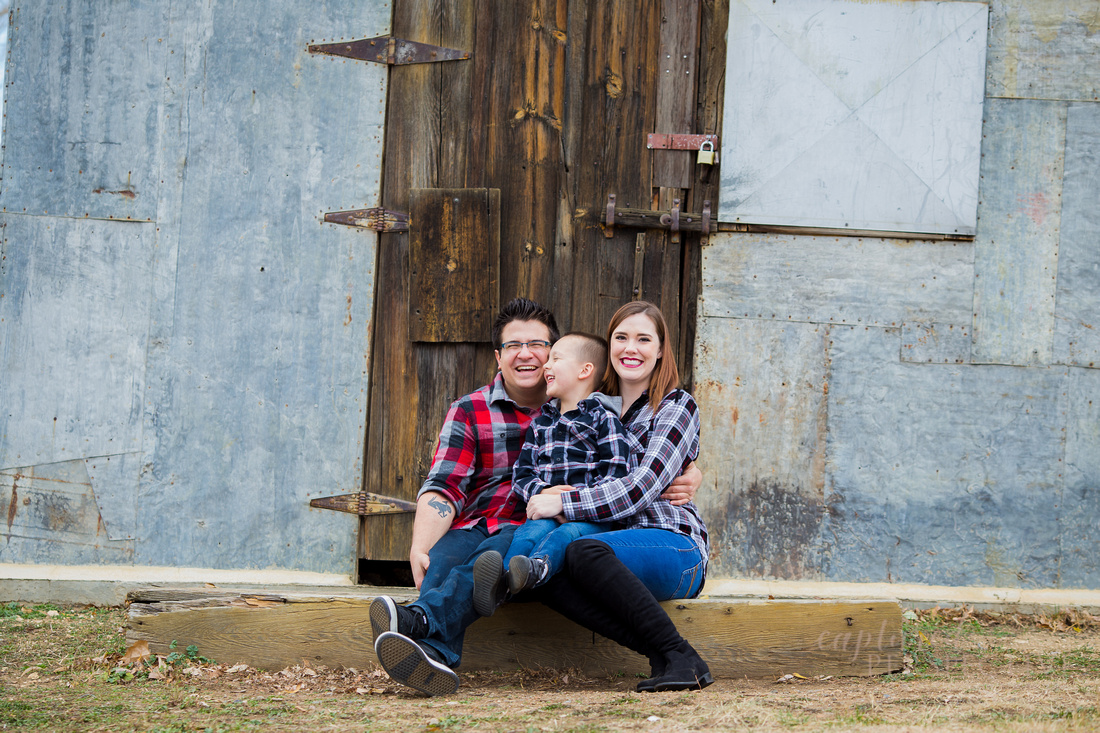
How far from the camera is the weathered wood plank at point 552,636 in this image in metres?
2.88

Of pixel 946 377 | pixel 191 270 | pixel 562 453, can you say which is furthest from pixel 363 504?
pixel 946 377

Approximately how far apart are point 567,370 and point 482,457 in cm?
49

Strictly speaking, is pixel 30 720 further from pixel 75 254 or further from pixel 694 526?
pixel 75 254

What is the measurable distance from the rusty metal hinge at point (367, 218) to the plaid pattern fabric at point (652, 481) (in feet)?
5.76

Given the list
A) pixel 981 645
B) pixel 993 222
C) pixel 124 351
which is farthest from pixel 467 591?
pixel 993 222

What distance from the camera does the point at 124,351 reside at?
402 centimetres

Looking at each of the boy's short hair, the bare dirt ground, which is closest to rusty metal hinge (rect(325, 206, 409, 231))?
the boy's short hair

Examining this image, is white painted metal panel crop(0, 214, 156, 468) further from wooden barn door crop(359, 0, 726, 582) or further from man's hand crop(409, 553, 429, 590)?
man's hand crop(409, 553, 429, 590)

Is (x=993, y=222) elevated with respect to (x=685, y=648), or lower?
elevated

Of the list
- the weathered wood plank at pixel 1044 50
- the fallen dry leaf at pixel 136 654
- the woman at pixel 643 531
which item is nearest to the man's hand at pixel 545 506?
the woman at pixel 643 531

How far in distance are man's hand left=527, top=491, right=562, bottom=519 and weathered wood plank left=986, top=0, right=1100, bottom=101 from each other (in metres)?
3.04

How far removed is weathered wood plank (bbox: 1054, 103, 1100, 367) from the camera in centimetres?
396

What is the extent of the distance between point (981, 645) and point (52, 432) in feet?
14.1

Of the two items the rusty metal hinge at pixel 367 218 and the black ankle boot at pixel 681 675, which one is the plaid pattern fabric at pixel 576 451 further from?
the rusty metal hinge at pixel 367 218
